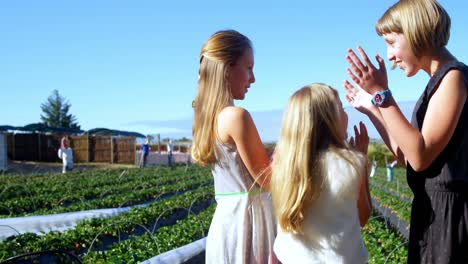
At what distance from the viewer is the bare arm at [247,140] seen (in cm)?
213

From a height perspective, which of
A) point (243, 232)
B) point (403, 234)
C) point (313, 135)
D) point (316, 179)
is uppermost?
point (313, 135)

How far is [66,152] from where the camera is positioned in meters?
23.0

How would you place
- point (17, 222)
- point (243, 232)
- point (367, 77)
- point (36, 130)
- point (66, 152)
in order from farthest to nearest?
point (36, 130), point (66, 152), point (17, 222), point (243, 232), point (367, 77)

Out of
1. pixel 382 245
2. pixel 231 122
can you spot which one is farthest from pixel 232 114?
pixel 382 245

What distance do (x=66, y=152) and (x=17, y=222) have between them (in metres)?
17.1

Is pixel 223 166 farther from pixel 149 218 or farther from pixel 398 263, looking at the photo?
pixel 149 218

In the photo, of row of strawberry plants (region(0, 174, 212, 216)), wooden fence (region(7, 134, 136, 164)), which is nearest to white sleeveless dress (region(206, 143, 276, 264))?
row of strawberry plants (region(0, 174, 212, 216))

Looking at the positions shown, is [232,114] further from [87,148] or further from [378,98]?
[87,148]

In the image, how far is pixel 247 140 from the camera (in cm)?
213

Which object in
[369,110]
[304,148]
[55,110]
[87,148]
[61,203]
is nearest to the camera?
[369,110]

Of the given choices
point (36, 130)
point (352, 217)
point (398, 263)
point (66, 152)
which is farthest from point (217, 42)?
point (36, 130)

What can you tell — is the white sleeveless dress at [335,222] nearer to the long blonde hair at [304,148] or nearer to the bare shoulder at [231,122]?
the long blonde hair at [304,148]

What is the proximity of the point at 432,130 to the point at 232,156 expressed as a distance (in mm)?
892

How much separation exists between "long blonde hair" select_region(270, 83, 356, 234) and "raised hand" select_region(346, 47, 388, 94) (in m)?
0.20
